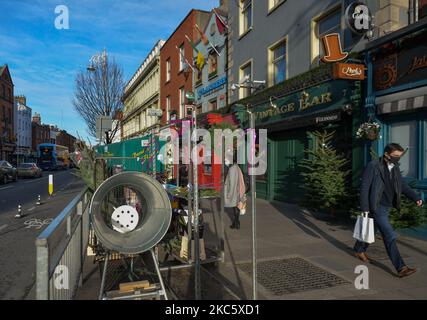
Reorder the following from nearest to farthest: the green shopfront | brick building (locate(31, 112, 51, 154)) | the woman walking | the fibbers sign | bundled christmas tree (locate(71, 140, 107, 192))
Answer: bundled christmas tree (locate(71, 140, 107, 192))
the woman walking
the green shopfront
the fibbers sign
brick building (locate(31, 112, 51, 154))

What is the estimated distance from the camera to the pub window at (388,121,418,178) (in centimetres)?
760

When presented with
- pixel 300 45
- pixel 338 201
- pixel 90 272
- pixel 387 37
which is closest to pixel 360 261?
pixel 338 201

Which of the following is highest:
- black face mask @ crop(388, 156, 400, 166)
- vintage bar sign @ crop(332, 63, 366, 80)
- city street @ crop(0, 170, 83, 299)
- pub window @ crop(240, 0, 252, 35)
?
pub window @ crop(240, 0, 252, 35)

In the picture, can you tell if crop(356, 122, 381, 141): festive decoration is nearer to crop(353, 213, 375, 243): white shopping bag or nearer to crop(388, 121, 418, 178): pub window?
crop(388, 121, 418, 178): pub window

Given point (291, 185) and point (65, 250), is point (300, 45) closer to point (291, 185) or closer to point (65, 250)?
point (291, 185)

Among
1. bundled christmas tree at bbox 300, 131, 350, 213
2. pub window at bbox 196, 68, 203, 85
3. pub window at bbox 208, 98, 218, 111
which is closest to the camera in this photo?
bundled christmas tree at bbox 300, 131, 350, 213

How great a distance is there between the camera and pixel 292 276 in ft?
16.7

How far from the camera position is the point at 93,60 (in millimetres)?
30297

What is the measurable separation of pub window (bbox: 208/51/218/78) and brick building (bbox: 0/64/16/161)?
45.7m

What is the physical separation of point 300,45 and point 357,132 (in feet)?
15.0

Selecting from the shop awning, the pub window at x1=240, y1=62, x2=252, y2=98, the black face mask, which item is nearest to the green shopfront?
the pub window at x1=240, y1=62, x2=252, y2=98

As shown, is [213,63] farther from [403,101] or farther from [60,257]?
[60,257]

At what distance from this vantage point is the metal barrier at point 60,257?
8.90ft

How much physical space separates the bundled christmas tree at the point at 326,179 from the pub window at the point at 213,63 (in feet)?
36.4
